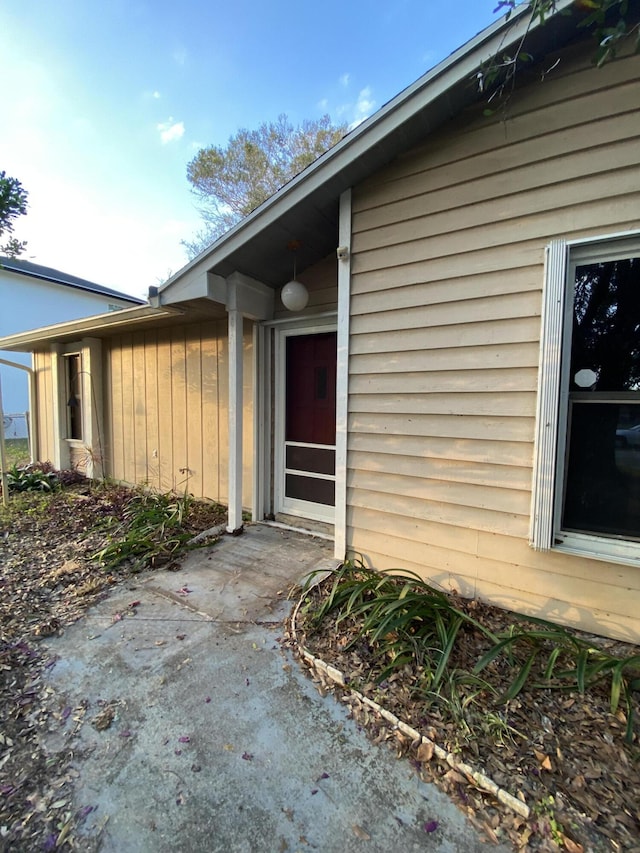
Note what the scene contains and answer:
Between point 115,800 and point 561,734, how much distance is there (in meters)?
1.74

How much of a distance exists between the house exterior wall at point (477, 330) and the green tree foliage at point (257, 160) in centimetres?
993

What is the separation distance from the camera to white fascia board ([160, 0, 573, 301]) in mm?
1937

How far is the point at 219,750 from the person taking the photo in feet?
5.09

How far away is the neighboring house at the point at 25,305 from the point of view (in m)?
13.9

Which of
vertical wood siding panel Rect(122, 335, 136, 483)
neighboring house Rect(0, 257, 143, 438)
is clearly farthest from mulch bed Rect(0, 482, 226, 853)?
neighboring house Rect(0, 257, 143, 438)

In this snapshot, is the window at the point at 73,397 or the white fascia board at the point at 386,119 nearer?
the white fascia board at the point at 386,119

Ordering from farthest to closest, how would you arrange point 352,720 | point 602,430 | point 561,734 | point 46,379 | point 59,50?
1. point 46,379
2. point 59,50
3. point 602,430
4. point 352,720
5. point 561,734

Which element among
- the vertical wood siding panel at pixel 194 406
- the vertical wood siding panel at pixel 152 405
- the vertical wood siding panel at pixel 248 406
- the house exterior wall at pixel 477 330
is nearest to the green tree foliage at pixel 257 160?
the vertical wood siding panel at pixel 152 405

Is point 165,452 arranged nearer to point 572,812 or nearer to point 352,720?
point 352,720

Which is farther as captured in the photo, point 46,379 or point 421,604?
point 46,379

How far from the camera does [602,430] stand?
2.11 metres

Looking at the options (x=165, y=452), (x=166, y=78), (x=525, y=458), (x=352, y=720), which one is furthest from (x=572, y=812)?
(x=166, y=78)

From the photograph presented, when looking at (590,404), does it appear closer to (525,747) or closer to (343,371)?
(343,371)

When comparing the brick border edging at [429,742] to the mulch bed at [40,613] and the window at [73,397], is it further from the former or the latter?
the window at [73,397]
